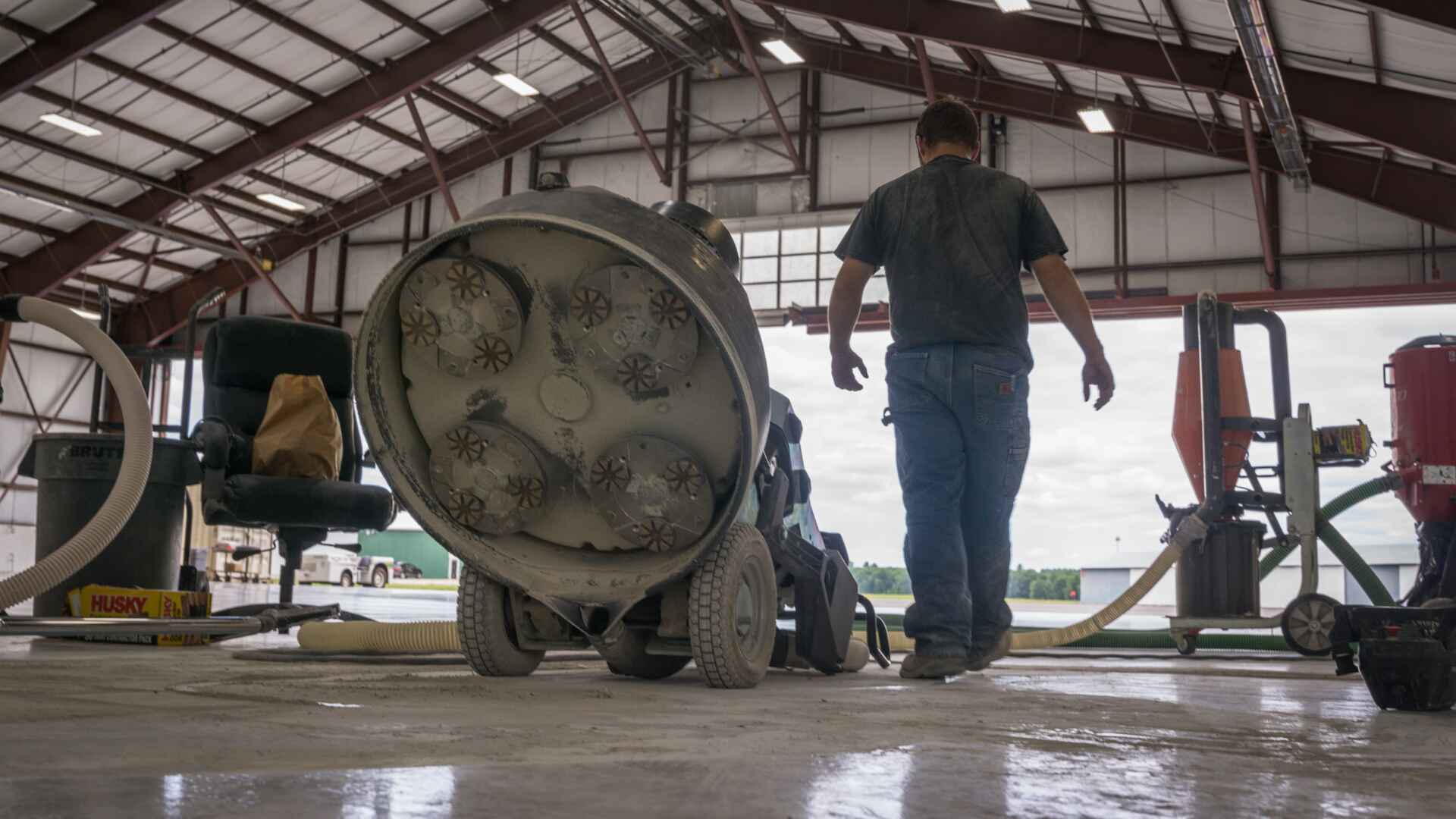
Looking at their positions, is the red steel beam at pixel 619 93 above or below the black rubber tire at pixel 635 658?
above

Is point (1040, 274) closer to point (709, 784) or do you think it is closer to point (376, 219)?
point (709, 784)

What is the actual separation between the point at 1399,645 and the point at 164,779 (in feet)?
6.56

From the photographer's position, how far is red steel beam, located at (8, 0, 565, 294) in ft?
49.6

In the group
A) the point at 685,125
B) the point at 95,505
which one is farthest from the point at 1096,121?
the point at 95,505

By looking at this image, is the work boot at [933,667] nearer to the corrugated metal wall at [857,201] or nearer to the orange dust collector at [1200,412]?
the orange dust collector at [1200,412]

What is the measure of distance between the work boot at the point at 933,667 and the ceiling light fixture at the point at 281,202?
17.9m

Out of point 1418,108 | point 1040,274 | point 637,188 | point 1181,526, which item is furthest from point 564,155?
point 1040,274

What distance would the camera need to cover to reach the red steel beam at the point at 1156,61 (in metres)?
10.8

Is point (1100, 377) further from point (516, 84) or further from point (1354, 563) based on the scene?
point (516, 84)

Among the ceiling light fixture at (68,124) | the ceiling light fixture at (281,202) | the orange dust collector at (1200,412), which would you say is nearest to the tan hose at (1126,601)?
the orange dust collector at (1200,412)

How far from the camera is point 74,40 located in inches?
498

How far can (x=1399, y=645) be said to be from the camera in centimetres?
211

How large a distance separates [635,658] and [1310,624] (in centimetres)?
389

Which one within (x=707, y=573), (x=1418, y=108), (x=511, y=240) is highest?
(x=1418, y=108)
